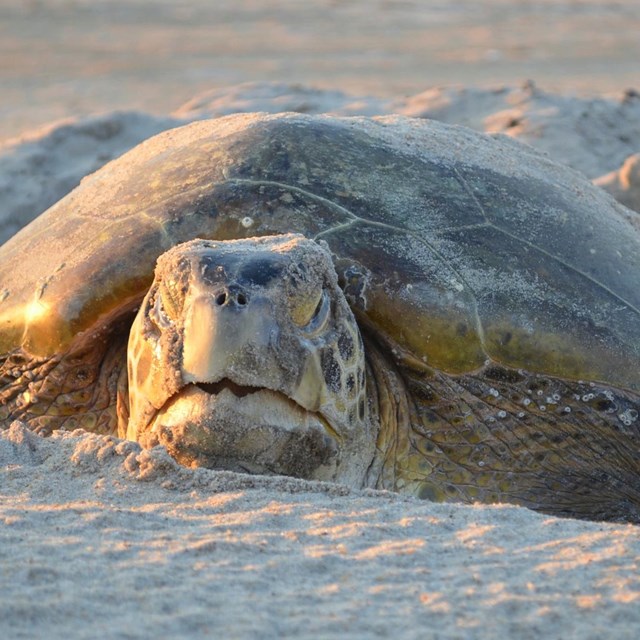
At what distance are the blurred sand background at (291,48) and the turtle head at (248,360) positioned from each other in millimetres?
6696

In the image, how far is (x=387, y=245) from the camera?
3207mm

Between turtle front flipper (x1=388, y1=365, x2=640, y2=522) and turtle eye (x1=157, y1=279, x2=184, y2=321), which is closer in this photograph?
turtle eye (x1=157, y1=279, x2=184, y2=321)

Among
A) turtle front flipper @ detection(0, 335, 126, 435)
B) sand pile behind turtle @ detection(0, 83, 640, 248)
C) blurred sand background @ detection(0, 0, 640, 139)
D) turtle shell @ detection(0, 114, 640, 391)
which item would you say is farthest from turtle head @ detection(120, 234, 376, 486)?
blurred sand background @ detection(0, 0, 640, 139)

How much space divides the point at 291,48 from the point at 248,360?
1280cm

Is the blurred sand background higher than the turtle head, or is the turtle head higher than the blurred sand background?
the blurred sand background

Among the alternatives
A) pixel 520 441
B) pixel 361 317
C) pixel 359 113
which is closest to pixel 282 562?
pixel 361 317

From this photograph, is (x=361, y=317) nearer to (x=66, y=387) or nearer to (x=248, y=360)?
(x=248, y=360)

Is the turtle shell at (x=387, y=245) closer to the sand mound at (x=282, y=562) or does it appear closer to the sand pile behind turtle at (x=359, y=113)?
the sand mound at (x=282, y=562)

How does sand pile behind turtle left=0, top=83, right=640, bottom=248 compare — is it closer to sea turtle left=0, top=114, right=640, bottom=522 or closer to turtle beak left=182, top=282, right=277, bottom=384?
sea turtle left=0, top=114, right=640, bottom=522

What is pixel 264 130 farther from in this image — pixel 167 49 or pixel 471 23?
pixel 471 23

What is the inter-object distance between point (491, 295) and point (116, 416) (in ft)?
3.63

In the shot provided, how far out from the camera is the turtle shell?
124 inches

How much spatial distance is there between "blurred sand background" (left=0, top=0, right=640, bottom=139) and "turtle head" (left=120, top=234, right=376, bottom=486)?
22.0ft

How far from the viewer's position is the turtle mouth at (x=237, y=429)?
2.56 metres
